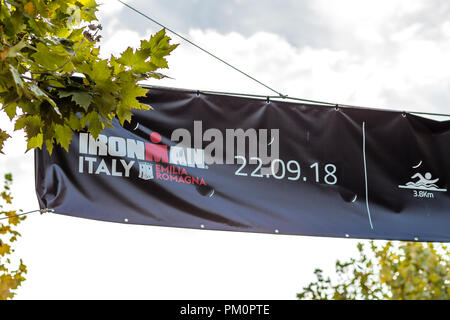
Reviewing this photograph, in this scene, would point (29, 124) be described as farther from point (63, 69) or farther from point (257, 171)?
point (257, 171)

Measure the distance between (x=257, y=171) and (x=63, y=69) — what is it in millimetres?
2319

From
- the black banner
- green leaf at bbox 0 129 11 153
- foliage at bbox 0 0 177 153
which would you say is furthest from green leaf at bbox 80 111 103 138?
the black banner

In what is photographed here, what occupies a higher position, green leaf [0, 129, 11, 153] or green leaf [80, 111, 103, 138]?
green leaf [80, 111, 103, 138]

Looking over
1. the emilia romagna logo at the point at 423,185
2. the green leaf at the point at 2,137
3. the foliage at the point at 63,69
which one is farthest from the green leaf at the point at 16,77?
the emilia romagna logo at the point at 423,185

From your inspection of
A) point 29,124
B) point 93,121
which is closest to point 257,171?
point 93,121

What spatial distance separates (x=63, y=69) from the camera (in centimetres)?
249

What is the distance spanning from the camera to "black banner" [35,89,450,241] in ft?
13.9

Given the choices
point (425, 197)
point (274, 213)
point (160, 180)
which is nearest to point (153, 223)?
point (160, 180)

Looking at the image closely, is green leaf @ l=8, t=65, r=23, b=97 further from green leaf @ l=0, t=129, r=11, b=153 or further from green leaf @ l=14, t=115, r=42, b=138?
Result: green leaf @ l=0, t=129, r=11, b=153

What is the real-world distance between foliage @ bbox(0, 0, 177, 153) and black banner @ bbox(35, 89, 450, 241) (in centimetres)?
156

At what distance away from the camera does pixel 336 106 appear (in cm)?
495

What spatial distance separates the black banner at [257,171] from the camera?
13.9 ft

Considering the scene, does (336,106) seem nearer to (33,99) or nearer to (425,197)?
(425,197)

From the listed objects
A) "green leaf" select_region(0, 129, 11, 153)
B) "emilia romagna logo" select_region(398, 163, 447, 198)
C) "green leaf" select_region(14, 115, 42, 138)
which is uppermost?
"emilia romagna logo" select_region(398, 163, 447, 198)
